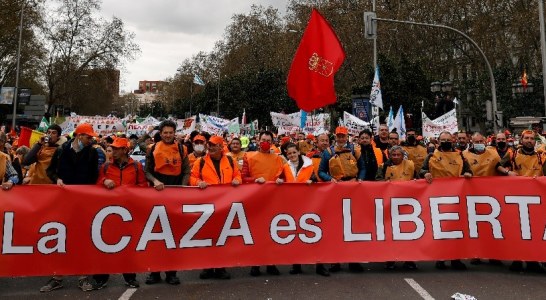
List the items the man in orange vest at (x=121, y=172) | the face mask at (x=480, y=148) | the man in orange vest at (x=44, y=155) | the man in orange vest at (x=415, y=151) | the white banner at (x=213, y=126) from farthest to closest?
the white banner at (x=213, y=126) < the man in orange vest at (x=415, y=151) < the face mask at (x=480, y=148) < the man in orange vest at (x=44, y=155) < the man in orange vest at (x=121, y=172)

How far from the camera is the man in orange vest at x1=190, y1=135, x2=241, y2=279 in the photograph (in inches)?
234

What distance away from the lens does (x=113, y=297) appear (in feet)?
17.0

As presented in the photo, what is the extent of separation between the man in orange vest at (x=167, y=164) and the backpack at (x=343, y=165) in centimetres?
195

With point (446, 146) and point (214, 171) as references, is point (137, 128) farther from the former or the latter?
point (446, 146)

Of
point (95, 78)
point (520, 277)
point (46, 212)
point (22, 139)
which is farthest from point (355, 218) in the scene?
point (95, 78)

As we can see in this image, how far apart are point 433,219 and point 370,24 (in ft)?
39.2

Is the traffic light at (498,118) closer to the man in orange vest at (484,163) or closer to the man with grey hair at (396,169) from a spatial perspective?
the man in orange vest at (484,163)

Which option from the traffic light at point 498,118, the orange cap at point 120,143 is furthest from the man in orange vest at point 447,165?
the traffic light at point 498,118

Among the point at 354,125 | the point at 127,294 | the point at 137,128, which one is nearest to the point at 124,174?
the point at 127,294

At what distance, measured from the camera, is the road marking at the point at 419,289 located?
16.8 feet

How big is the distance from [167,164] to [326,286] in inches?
92.3

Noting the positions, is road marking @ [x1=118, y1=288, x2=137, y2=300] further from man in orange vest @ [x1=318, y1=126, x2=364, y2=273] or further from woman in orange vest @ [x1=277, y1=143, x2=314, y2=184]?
man in orange vest @ [x1=318, y1=126, x2=364, y2=273]

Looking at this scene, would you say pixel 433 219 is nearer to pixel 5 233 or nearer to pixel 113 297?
pixel 113 297

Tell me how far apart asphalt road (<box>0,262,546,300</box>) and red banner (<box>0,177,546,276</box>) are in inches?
9.3
